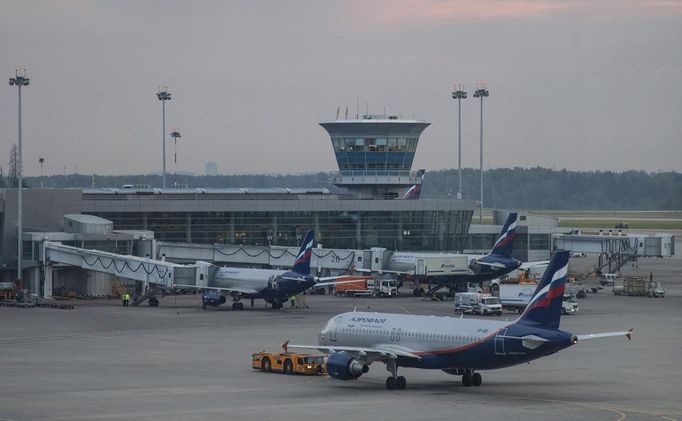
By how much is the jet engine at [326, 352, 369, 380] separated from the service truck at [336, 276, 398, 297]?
67.8 m

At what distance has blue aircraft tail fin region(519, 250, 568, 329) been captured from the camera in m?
56.8

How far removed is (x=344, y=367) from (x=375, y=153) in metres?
100

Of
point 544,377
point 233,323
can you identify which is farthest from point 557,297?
point 233,323

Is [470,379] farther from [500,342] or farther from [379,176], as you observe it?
[379,176]

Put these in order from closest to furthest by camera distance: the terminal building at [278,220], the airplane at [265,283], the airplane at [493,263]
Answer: the airplane at [265,283] → the airplane at [493,263] → the terminal building at [278,220]

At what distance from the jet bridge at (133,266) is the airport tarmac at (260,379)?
51.6ft

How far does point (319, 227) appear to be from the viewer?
5891 inches

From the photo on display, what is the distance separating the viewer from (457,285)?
12938 cm

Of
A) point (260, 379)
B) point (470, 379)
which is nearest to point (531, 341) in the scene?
point (470, 379)

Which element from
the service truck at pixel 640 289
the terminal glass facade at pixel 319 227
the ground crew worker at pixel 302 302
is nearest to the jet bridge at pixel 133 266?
the ground crew worker at pixel 302 302

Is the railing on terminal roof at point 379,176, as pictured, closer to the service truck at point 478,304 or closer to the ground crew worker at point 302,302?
the ground crew worker at point 302,302

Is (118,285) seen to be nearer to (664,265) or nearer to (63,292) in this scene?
(63,292)

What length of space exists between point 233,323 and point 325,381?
35.2 m

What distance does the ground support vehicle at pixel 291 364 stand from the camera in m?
64.7
